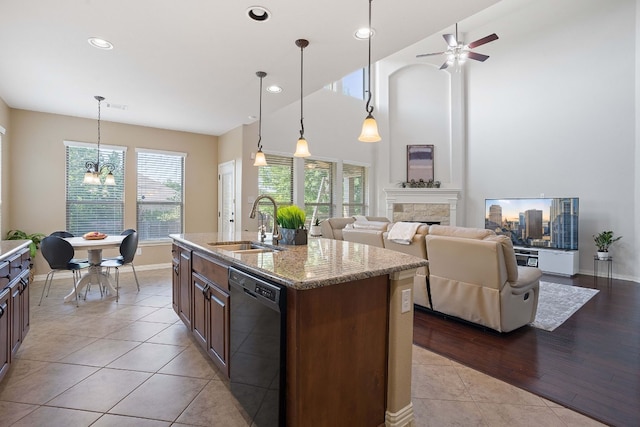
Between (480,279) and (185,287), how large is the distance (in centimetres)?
269

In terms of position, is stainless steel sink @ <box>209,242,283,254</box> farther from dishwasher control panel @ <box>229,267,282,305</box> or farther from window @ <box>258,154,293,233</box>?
window @ <box>258,154,293,233</box>

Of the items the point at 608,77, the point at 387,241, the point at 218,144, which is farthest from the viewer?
the point at 218,144

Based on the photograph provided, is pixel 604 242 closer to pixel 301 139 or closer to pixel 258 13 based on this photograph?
pixel 301 139

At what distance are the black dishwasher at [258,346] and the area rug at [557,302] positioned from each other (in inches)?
116

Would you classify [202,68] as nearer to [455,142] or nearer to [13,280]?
[13,280]

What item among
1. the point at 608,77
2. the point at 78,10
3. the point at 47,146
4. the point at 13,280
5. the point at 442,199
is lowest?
the point at 13,280

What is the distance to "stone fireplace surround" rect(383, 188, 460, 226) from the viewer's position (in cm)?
755

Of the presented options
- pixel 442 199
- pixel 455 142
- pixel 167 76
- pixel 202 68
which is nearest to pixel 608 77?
pixel 455 142

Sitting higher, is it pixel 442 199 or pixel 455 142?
pixel 455 142

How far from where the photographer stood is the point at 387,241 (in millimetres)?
3709

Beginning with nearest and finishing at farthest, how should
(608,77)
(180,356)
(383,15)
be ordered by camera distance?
(383,15)
(180,356)
(608,77)

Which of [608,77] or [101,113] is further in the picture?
[608,77]

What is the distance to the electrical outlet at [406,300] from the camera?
1705mm

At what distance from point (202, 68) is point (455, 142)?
6331 millimetres
